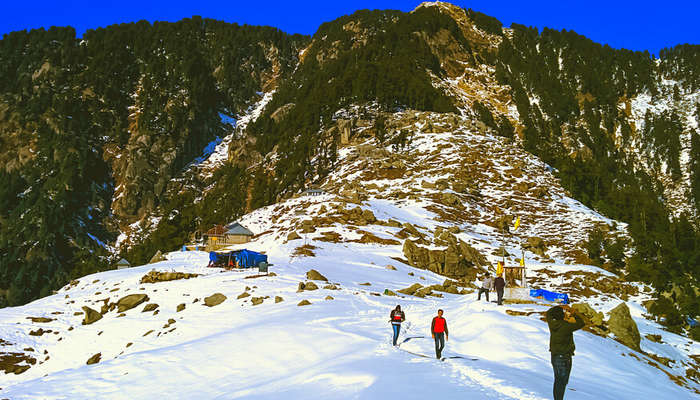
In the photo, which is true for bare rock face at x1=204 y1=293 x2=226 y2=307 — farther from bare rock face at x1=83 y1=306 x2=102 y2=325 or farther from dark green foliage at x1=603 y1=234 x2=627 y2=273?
dark green foliage at x1=603 y1=234 x2=627 y2=273

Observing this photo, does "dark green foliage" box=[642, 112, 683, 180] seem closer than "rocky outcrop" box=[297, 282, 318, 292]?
No

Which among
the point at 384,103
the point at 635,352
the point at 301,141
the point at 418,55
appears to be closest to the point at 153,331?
the point at 635,352

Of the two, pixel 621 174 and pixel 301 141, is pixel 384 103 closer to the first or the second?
pixel 301 141

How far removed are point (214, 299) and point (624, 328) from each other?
866 inches

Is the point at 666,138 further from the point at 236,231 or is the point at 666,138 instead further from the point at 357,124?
the point at 236,231

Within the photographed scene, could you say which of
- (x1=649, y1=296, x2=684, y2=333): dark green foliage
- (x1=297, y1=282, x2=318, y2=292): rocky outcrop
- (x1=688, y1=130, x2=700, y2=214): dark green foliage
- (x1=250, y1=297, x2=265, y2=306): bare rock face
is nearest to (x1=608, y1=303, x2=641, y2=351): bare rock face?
(x1=649, y1=296, x2=684, y2=333): dark green foliage

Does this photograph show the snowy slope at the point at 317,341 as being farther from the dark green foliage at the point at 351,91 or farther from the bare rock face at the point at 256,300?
the dark green foliage at the point at 351,91

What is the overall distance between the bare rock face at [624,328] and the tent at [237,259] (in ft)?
94.3

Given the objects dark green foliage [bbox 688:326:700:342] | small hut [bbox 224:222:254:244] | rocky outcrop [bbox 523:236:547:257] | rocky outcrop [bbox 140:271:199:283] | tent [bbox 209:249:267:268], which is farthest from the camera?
rocky outcrop [bbox 523:236:547:257]

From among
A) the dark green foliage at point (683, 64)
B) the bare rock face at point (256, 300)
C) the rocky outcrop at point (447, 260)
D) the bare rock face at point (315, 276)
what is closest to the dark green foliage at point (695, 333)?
the rocky outcrop at point (447, 260)

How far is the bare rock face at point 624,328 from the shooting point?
856 inches

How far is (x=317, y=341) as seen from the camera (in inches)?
699

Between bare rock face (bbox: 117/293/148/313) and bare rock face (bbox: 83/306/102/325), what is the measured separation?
121cm

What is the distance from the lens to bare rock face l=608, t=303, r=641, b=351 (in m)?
21.7
